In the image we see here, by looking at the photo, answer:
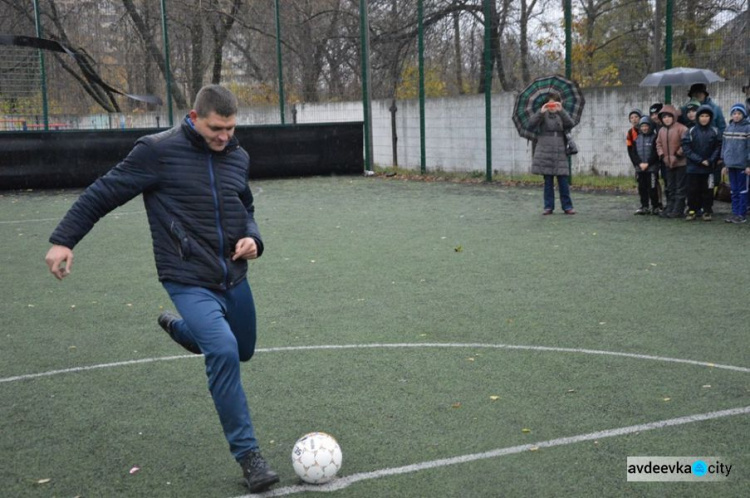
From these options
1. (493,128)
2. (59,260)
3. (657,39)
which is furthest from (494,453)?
(493,128)

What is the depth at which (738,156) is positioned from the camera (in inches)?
508

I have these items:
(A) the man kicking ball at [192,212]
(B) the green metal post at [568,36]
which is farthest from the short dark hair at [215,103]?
(B) the green metal post at [568,36]

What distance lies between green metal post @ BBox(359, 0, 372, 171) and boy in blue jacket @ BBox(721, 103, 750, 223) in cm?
1246

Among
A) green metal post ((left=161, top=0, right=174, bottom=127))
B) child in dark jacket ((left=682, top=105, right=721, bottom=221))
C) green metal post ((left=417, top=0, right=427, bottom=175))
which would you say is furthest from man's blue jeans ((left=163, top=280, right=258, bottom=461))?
green metal post ((left=161, top=0, right=174, bottom=127))

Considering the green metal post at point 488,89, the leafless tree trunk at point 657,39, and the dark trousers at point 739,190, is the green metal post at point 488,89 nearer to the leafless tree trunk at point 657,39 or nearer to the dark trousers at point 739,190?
the leafless tree trunk at point 657,39

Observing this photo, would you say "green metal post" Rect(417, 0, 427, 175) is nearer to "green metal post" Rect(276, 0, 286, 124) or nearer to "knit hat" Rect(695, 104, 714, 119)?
"green metal post" Rect(276, 0, 286, 124)

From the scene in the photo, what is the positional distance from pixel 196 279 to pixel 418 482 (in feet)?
5.10

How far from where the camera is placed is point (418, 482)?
4.57 m

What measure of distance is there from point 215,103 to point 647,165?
10.8 m

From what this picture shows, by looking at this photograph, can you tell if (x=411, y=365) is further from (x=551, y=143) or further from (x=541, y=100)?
(x=541, y=100)

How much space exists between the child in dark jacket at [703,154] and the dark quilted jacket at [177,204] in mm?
10318

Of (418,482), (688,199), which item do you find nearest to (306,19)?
(688,199)

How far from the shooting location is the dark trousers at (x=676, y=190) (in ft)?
45.6

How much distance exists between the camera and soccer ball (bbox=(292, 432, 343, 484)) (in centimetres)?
455
